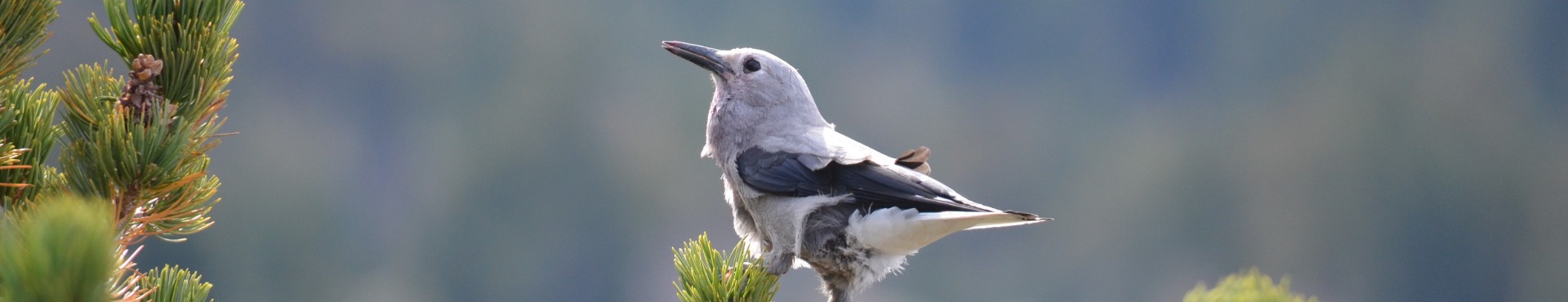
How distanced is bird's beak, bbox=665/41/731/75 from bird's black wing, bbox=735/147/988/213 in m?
0.17

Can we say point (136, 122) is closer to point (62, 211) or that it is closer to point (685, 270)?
point (62, 211)

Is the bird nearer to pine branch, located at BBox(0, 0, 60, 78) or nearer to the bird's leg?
the bird's leg

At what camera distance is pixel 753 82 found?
1.22m

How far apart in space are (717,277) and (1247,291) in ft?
1.46

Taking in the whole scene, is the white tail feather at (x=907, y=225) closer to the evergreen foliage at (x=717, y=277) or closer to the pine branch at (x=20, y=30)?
the evergreen foliage at (x=717, y=277)

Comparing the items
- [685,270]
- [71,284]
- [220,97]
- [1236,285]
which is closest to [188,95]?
[220,97]

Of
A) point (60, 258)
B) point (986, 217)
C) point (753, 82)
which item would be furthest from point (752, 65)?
point (60, 258)

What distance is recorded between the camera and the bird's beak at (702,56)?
3.99ft

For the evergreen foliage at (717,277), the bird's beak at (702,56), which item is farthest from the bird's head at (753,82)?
the evergreen foliage at (717,277)

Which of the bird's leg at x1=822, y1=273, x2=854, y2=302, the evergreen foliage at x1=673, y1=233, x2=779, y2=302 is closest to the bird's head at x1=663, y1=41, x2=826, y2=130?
the bird's leg at x1=822, y1=273, x2=854, y2=302

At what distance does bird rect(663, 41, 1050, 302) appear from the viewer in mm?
963

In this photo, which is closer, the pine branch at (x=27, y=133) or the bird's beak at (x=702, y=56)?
the pine branch at (x=27, y=133)

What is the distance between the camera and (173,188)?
0.56 meters

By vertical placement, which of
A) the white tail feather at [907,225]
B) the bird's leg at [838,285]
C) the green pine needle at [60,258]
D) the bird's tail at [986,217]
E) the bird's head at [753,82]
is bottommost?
the green pine needle at [60,258]
